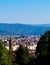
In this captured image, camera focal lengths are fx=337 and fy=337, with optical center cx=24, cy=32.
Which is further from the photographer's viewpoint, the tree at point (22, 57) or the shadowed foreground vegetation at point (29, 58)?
the tree at point (22, 57)

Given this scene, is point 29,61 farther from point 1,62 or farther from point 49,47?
point 1,62

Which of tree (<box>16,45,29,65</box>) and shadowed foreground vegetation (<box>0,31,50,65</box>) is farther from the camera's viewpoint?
tree (<box>16,45,29,65</box>)

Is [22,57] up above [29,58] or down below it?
below

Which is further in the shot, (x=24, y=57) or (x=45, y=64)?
(x=24, y=57)

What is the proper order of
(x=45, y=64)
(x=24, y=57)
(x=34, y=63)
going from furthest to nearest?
(x=24, y=57)
(x=34, y=63)
(x=45, y=64)

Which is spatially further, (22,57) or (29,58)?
(22,57)

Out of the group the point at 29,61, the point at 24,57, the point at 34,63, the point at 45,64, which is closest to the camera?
the point at 45,64

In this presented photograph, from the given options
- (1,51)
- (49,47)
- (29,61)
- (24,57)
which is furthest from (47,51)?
(1,51)

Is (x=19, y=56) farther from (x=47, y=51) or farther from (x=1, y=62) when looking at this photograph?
(x=1, y=62)

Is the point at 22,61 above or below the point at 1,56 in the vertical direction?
below

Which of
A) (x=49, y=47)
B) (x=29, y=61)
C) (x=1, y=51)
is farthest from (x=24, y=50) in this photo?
(x=1, y=51)
